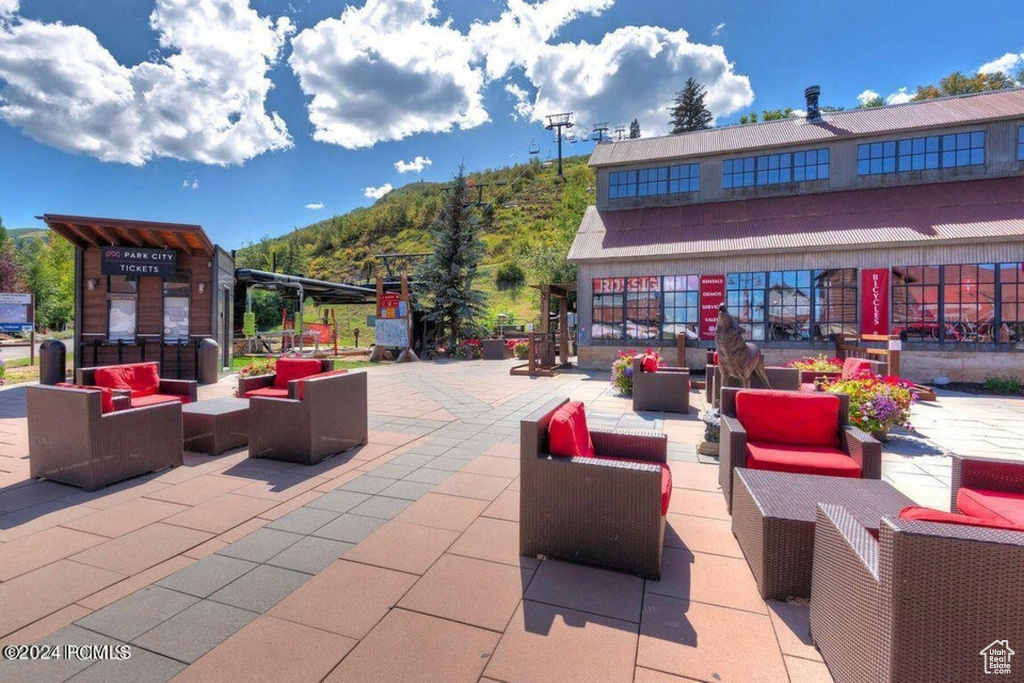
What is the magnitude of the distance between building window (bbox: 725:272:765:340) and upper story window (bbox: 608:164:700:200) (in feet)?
14.2

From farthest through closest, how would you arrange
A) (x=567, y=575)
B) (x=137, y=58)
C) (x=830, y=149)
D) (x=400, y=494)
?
(x=830, y=149) → (x=137, y=58) → (x=400, y=494) → (x=567, y=575)

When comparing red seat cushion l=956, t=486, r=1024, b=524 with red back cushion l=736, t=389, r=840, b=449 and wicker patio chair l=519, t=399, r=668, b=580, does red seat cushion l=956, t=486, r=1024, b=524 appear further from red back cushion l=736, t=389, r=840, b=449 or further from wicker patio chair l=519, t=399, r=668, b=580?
wicker patio chair l=519, t=399, r=668, b=580

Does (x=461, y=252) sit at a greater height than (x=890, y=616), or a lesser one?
greater

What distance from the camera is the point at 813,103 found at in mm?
15812

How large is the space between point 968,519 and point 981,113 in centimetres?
1863

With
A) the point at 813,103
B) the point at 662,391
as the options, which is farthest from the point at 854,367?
the point at 813,103

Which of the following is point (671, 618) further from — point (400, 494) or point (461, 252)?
point (461, 252)

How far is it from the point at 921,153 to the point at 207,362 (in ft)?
66.1

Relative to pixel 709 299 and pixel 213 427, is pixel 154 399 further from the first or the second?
pixel 709 299

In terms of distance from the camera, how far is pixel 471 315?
17.8m

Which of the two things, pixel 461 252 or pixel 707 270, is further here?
pixel 461 252

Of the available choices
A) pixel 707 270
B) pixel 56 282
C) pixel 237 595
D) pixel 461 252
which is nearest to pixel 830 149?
pixel 707 270

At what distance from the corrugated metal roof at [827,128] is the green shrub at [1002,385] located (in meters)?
7.92

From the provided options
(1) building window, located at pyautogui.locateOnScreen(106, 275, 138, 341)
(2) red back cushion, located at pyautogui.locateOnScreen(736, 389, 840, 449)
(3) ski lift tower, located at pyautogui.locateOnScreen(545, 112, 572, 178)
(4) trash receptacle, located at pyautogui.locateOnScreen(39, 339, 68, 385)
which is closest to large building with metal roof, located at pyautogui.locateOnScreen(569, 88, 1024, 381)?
(2) red back cushion, located at pyautogui.locateOnScreen(736, 389, 840, 449)
